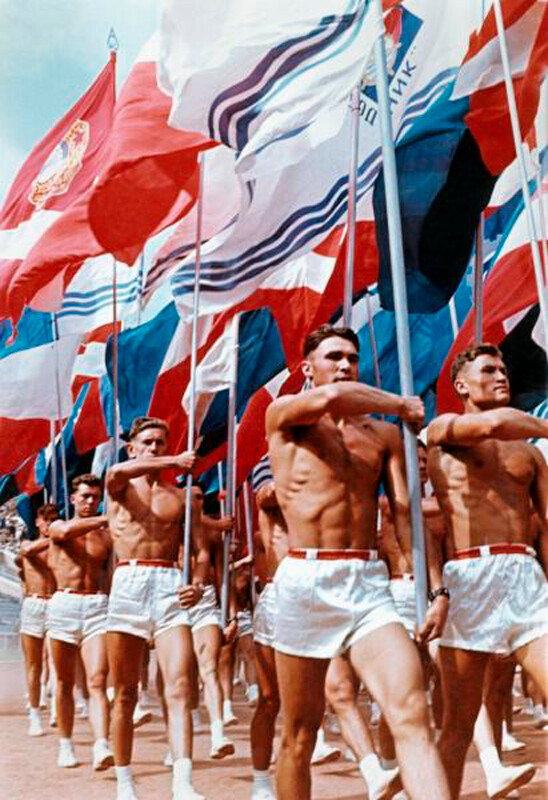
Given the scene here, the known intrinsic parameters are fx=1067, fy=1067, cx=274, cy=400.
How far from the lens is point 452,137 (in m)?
8.76

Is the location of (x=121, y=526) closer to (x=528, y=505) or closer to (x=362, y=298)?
(x=528, y=505)

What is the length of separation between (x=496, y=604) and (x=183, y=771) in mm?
2510

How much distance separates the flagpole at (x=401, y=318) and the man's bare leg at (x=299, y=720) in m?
0.56

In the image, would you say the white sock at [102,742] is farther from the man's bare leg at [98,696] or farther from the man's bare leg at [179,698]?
the man's bare leg at [179,698]

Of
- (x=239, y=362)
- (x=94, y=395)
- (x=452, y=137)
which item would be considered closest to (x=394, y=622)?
(x=452, y=137)

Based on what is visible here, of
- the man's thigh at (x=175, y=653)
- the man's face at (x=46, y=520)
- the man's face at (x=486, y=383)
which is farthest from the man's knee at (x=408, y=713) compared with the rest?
the man's face at (x=46, y=520)

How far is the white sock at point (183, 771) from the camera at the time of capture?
6.48m

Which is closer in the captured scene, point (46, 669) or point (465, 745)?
point (465, 745)

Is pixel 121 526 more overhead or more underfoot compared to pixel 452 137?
more underfoot

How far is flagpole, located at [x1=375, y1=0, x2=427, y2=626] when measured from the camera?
480 cm

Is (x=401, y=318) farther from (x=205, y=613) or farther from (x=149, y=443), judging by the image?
(x=205, y=613)

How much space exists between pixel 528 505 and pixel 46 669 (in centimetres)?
1160

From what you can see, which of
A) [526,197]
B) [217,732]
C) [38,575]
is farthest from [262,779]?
[38,575]

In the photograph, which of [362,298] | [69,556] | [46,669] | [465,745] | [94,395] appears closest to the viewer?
[465,745]
